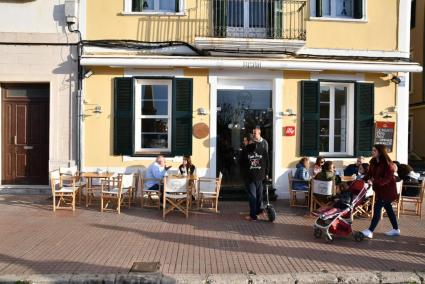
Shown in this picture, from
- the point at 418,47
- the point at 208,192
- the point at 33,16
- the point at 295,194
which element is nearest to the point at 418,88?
the point at 418,47

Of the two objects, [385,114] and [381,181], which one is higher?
[385,114]

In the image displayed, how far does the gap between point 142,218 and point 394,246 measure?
457 centimetres

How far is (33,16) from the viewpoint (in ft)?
36.0

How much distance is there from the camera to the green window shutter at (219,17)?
1113cm

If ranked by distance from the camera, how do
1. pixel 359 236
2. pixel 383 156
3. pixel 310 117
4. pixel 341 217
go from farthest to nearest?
pixel 310 117
pixel 383 156
pixel 341 217
pixel 359 236

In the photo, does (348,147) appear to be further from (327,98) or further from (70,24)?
(70,24)

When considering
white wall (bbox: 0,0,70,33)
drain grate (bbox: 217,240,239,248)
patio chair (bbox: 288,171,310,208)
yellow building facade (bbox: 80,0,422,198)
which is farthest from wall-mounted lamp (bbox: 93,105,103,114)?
drain grate (bbox: 217,240,239,248)

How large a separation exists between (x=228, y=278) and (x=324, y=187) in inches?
166

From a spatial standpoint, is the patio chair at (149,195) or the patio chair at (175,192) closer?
the patio chair at (175,192)

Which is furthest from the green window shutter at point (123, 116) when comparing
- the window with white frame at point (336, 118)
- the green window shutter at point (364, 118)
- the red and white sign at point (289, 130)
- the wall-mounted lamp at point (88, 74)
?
the green window shutter at point (364, 118)

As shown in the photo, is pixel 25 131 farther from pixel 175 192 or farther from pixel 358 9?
pixel 358 9

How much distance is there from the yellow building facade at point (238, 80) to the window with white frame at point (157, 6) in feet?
0.11

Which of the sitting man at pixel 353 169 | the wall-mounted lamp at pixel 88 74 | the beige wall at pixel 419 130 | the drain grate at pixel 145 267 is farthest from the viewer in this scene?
the beige wall at pixel 419 130

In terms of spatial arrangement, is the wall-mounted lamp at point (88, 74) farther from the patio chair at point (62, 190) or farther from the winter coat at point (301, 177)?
the winter coat at point (301, 177)
